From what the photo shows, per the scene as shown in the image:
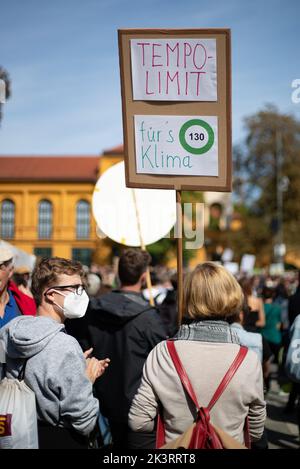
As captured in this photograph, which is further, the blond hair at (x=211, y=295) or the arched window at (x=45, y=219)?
the arched window at (x=45, y=219)

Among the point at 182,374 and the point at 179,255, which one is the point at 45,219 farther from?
the point at 182,374

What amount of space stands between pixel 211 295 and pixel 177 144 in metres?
1.08

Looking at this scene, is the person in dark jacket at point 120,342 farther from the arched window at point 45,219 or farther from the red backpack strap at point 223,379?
the arched window at point 45,219

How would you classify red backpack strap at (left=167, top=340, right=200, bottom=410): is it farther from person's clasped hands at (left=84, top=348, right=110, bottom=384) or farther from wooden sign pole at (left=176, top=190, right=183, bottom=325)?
wooden sign pole at (left=176, top=190, right=183, bottom=325)

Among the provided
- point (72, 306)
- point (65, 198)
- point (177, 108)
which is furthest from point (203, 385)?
point (65, 198)

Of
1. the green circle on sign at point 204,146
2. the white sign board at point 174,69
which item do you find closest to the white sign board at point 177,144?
the green circle on sign at point 204,146

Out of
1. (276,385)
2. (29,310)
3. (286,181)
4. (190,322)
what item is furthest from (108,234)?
(286,181)

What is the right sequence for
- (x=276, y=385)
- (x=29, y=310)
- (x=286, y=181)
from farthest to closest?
(x=286, y=181) < (x=276, y=385) < (x=29, y=310)

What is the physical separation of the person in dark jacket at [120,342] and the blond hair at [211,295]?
48.9 inches

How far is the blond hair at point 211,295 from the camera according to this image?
9.30ft

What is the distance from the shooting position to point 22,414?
8.79ft

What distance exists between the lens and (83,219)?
58.2 metres

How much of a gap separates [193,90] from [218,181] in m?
0.52

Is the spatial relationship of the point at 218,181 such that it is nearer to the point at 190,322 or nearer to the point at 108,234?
the point at 190,322
